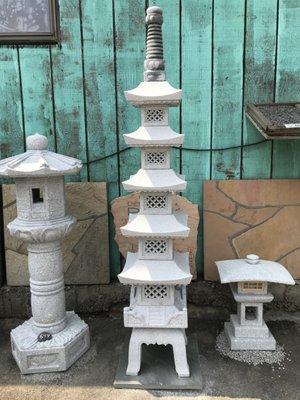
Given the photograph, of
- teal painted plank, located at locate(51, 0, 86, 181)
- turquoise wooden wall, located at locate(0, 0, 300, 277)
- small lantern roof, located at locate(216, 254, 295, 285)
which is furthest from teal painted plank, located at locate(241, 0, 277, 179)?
teal painted plank, located at locate(51, 0, 86, 181)

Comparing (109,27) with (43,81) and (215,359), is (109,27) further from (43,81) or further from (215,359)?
(215,359)

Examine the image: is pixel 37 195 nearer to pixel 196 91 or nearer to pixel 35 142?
pixel 35 142

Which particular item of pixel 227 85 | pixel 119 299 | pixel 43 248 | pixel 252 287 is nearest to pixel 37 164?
pixel 43 248

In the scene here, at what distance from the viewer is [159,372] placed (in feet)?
9.09

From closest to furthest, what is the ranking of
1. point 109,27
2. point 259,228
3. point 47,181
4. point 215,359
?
1. point 47,181
2. point 215,359
3. point 109,27
4. point 259,228

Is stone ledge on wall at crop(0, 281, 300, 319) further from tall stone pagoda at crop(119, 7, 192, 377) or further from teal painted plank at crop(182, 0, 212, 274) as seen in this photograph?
tall stone pagoda at crop(119, 7, 192, 377)

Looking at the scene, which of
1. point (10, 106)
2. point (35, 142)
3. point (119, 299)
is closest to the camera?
point (35, 142)

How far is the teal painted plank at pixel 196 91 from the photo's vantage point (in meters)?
3.23

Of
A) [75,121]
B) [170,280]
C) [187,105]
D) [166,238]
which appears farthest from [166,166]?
[75,121]

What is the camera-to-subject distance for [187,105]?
11.0 ft

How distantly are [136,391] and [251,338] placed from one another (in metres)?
1.02

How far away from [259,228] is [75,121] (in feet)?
6.29

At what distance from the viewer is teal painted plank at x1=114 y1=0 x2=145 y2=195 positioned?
3.24 metres

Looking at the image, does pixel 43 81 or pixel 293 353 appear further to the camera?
pixel 43 81
